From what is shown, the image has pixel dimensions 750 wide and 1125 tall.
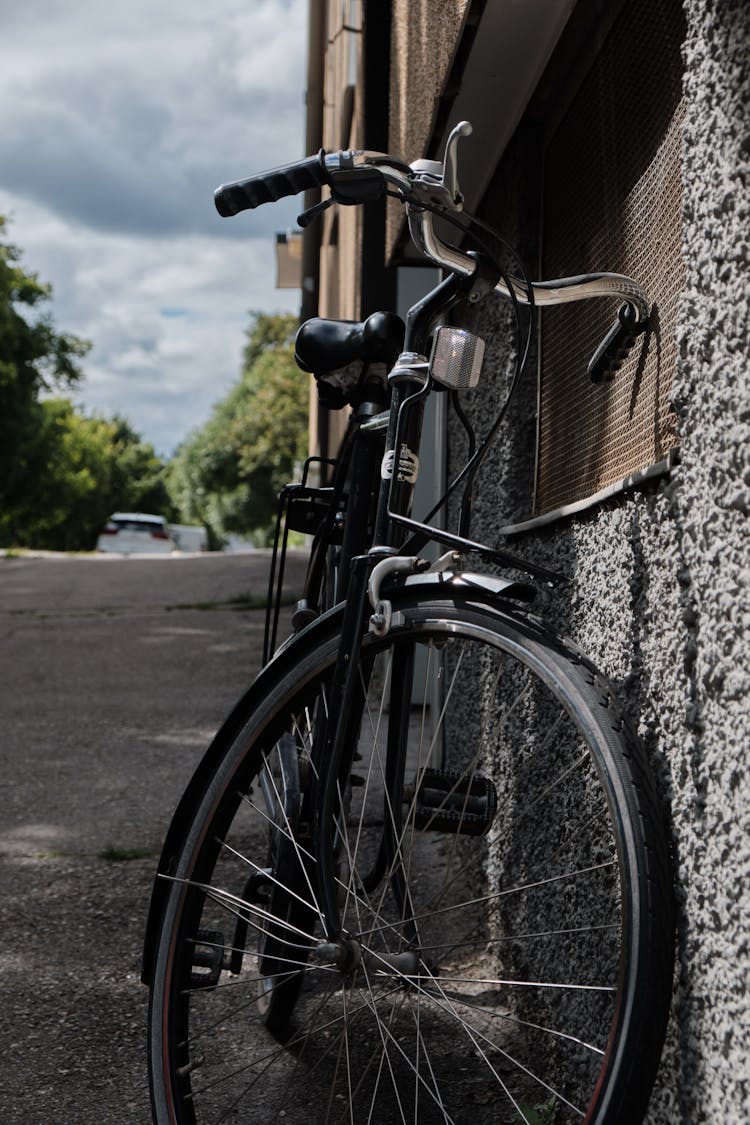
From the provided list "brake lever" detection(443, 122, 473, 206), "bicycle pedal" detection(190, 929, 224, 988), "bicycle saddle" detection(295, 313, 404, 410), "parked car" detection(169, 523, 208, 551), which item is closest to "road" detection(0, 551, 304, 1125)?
"bicycle pedal" detection(190, 929, 224, 988)

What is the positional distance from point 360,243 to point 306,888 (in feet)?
16.0

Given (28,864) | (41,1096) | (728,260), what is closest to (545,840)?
(41,1096)

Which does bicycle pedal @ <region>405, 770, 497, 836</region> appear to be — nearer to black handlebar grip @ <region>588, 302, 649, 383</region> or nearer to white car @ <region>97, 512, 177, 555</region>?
black handlebar grip @ <region>588, 302, 649, 383</region>

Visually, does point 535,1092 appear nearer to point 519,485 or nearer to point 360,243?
point 519,485

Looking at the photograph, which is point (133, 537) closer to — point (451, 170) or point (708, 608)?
point (451, 170)

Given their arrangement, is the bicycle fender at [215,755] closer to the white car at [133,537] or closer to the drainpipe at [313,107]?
the drainpipe at [313,107]

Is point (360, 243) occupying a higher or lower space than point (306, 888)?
higher

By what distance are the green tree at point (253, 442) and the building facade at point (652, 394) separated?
23055 millimetres

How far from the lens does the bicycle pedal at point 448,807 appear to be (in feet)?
6.31

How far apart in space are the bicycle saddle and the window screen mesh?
398 mm

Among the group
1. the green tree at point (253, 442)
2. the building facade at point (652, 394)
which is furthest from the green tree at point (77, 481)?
the building facade at point (652, 394)

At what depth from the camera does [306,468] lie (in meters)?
2.30

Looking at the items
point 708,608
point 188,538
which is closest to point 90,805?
point 708,608

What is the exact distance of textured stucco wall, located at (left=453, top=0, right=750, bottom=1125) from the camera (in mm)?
1361
